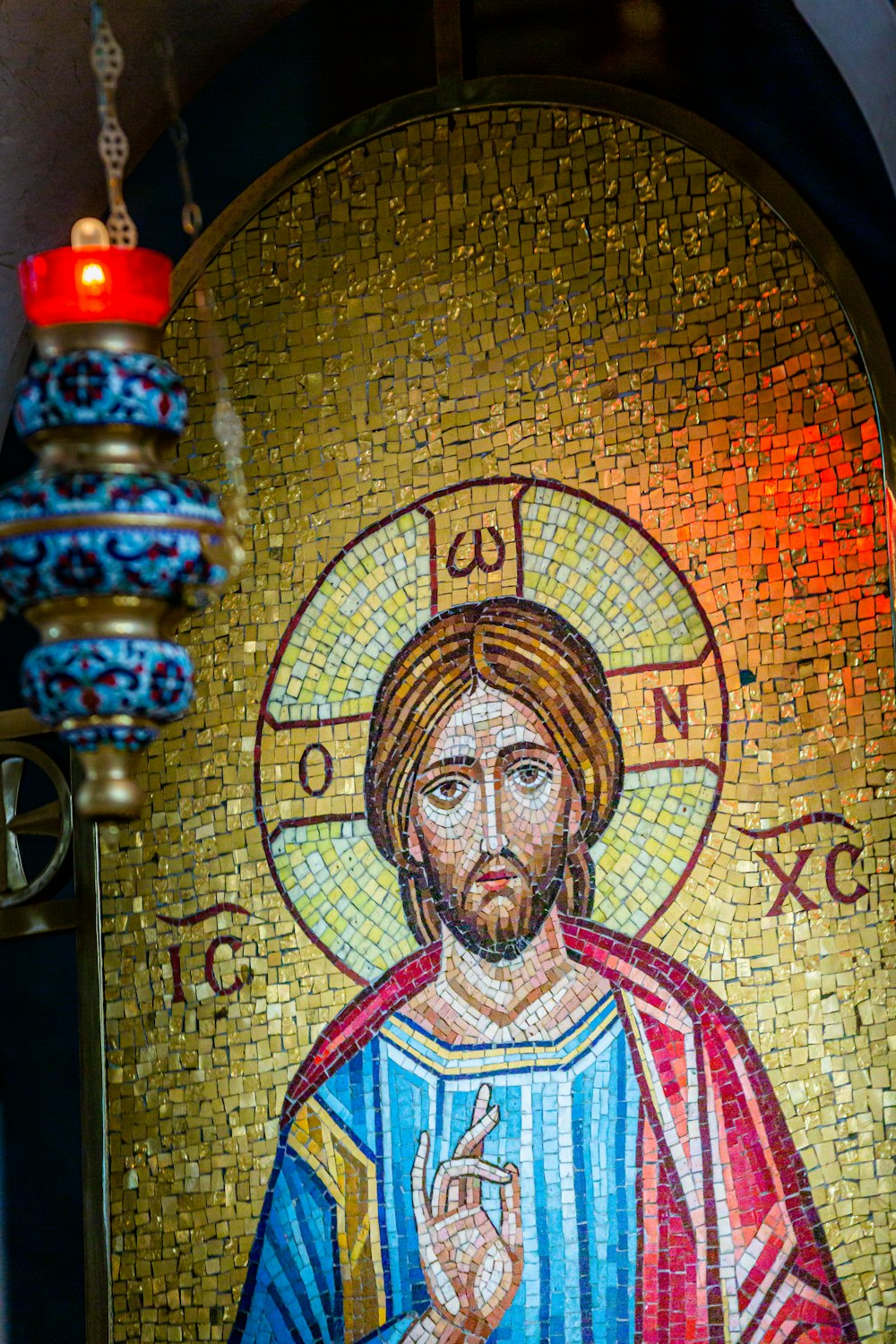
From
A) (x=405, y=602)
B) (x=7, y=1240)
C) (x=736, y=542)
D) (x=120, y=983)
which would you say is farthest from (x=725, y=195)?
(x=7, y=1240)

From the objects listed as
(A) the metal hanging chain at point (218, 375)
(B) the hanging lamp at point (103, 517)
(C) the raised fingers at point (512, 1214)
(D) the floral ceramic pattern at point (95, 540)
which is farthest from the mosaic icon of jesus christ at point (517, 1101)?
(D) the floral ceramic pattern at point (95, 540)

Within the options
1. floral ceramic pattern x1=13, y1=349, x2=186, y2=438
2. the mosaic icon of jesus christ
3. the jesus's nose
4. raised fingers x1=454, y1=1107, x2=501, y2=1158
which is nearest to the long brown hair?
the mosaic icon of jesus christ

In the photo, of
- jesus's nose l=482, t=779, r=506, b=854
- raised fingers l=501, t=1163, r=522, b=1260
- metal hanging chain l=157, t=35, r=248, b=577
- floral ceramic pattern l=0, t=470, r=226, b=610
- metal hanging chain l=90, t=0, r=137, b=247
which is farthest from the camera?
metal hanging chain l=157, t=35, r=248, b=577

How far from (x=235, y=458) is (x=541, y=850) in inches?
32.0

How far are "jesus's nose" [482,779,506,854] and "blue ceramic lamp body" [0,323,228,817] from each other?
1077 mm

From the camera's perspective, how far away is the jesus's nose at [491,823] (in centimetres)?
292

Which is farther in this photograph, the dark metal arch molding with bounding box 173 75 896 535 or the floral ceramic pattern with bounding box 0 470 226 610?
the dark metal arch molding with bounding box 173 75 896 535

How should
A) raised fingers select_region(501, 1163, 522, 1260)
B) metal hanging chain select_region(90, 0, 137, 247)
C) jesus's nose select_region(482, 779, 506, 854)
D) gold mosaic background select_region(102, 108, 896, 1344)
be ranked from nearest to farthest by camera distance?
metal hanging chain select_region(90, 0, 137, 247) → gold mosaic background select_region(102, 108, 896, 1344) → raised fingers select_region(501, 1163, 522, 1260) → jesus's nose select_region(482, 779, 506, 854)

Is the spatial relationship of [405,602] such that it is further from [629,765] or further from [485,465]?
[629,765]

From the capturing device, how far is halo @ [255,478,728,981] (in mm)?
2811

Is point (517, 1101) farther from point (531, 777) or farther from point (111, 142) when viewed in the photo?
point (111, 142)

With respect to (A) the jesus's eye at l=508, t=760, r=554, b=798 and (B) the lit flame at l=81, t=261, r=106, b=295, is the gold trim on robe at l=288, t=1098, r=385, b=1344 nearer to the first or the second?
(A) the jesus's eye at l=508, t=760, r=554, b=798

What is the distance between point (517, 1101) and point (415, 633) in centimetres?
74

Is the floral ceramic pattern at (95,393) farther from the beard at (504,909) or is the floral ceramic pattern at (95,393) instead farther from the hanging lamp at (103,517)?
the beard at (504,909)
